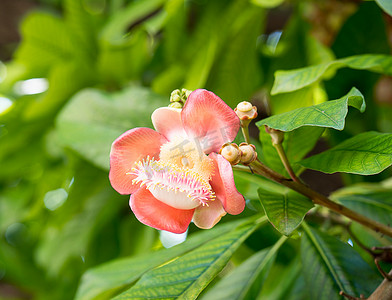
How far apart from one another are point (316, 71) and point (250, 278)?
305 millimetres

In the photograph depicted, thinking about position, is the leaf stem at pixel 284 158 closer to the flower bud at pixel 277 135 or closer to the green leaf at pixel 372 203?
the flower bud at pixel 277 135

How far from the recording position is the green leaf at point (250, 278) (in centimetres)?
61

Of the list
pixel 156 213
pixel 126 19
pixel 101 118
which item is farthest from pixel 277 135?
pixel 126 19

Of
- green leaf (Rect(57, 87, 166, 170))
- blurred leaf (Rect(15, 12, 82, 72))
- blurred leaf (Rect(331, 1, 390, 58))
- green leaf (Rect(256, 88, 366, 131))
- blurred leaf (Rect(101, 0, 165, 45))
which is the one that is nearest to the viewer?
green leaf (Rect(256, 88, 366, 131))

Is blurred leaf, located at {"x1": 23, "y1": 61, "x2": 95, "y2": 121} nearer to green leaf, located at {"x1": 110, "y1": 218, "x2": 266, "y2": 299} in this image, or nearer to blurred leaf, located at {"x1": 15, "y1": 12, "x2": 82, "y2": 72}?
blurred leaf, located at {"x1": 15, "y1": 12, "x2": 82, "y2": 72}

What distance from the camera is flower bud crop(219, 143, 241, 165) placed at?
1.26ft

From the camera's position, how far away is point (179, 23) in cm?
105

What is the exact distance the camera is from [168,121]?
0.45 meters

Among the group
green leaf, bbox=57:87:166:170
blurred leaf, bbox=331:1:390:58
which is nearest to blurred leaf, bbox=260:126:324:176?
green leaf, bbox=57:87:166:170

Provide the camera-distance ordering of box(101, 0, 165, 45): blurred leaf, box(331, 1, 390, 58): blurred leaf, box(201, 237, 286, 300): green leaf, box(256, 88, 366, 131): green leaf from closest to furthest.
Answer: box(256, 88, 366, 131): green leaf, box(201, 237, 286, 300): green leaf, box(331, 1, 390, 58): blurred leaf, box(101, 0, 165, 45): blurred leaf

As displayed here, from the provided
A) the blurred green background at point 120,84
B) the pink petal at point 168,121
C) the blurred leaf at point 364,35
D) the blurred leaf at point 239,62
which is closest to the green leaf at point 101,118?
the blurred green background at point 120,84

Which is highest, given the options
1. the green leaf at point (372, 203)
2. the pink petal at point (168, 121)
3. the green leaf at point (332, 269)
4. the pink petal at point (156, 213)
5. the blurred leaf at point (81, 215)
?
the pink petal at point (168, 121)

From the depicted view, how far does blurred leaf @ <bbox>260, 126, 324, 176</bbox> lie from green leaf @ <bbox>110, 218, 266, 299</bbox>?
10 centimetres

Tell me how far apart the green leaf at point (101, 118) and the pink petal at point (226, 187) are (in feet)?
1.04
